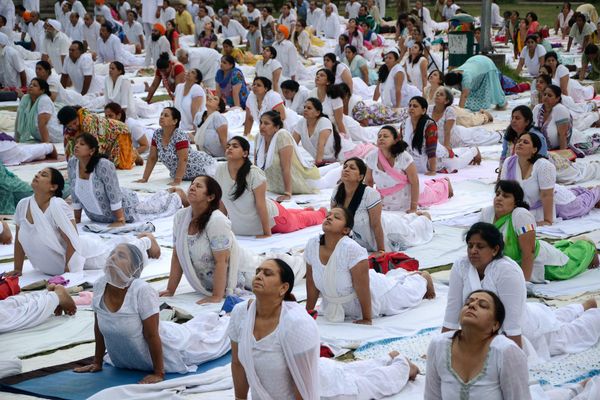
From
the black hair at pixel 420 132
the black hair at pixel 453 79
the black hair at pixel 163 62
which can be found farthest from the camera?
the black hair at pixel 163 62

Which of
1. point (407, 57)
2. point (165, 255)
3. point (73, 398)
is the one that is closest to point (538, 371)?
point (73, 398)

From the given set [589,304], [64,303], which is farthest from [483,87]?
[64,303]

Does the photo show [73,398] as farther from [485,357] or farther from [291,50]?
[291,50]

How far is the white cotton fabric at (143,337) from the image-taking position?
16.6 feet

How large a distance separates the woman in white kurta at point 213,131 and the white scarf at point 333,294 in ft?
15.5

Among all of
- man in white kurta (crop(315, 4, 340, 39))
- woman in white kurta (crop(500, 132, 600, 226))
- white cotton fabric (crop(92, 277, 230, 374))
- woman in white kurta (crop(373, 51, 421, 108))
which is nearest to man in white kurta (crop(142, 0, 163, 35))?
man in white kurta (crop(315, 4, 340, 39))

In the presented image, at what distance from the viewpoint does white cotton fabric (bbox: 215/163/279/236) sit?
24.9 ft

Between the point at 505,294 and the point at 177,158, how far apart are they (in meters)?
4.82

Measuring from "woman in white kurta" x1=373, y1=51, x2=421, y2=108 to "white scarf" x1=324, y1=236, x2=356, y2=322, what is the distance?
7.58m

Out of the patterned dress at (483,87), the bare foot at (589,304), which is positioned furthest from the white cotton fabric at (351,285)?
the patterned dress at (483,87)

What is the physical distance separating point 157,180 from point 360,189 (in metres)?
3.20

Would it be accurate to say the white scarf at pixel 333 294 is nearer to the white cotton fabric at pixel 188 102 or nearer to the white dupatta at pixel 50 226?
the white dupatta at pixel 50 226

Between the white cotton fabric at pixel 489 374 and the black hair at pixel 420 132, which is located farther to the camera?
the black hair at pixel 420 132

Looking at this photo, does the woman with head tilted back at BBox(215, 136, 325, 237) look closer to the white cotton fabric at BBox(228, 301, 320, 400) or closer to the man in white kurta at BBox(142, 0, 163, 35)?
the white cotton fabric at BBox(228, 301, 320, 400)
